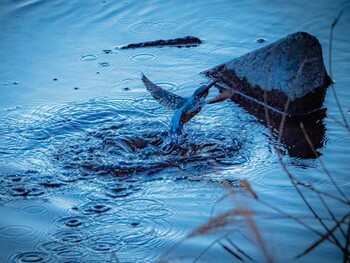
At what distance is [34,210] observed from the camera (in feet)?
11.4

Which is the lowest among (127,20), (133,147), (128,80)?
(133,147)

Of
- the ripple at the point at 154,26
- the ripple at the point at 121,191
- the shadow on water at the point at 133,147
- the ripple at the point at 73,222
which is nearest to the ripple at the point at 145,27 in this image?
the ripple at the point at 154,26

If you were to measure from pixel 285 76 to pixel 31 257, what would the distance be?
2632mm

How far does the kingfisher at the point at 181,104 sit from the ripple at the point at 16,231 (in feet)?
4.44

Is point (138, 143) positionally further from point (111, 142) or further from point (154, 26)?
point (154, 26)

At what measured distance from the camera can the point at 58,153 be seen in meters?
4.20

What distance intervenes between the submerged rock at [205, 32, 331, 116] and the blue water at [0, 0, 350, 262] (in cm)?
17

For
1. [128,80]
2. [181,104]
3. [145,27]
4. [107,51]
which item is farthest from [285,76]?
[145,27]

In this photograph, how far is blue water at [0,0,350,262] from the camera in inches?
123

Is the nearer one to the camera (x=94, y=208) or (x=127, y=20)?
(x=94, y=208)

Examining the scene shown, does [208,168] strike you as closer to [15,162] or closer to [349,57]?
[15,162]

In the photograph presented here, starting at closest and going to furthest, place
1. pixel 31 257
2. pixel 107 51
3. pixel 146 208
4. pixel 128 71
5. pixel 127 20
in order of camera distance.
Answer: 1. pixel 31 257
2. pixel 146 208
3. pixel 128 71
4. pixel 107 51
5. pixel 127 20

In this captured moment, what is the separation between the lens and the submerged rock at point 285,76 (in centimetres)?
478

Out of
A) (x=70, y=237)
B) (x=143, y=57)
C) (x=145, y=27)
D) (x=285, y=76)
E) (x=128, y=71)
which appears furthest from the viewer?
(x=145, y=27)
